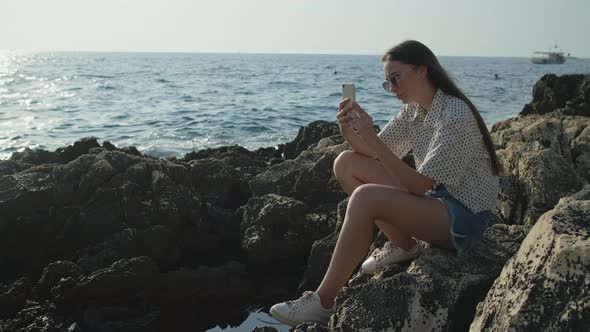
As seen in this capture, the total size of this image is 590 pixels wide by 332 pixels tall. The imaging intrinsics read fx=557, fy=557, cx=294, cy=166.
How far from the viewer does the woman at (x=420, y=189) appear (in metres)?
3.21

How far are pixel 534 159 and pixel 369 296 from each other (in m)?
2.71

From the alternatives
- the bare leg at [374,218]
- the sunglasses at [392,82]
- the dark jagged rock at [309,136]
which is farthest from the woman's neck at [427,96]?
the dark jagged rock at [309,136]

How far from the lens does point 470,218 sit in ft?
10.8

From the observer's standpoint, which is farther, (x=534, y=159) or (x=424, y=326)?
(x=534, y=159)

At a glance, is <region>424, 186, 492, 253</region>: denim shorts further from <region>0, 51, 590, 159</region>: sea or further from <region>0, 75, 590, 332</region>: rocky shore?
<region>0, 51, 590, 159</region>: sea

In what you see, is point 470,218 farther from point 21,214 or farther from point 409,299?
point 21,214

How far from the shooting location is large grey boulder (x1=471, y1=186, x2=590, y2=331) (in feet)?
7.12

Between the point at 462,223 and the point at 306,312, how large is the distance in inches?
41.9

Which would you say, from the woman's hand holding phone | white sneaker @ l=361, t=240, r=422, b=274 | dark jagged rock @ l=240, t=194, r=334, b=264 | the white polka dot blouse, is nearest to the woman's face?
the white polka dot blouse

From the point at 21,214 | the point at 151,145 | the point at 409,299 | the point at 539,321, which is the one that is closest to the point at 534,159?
the point at 409,299

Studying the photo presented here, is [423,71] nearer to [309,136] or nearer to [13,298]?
[13,298]

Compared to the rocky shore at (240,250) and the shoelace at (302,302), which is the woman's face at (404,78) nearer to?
the rocky shore at (240,250)

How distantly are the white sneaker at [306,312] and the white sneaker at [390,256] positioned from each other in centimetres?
40

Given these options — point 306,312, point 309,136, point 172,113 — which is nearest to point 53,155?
point 309,136
